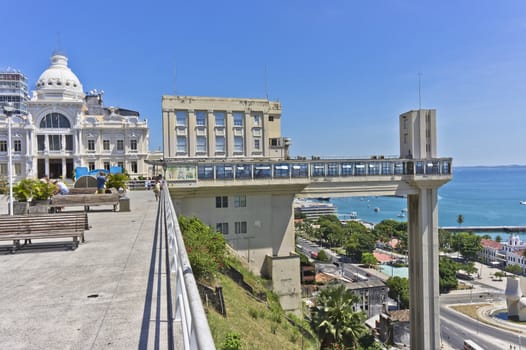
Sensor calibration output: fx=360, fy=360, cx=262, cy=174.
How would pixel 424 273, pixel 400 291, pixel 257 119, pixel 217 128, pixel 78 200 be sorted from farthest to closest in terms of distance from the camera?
pixel 400 291
pixel 257 119
pixel 217 128
pixel 424 273
pixel 78 200

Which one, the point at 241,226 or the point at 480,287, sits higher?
the point at 241,226

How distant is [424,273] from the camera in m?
26.8

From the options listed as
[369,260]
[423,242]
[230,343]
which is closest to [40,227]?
[230,343]

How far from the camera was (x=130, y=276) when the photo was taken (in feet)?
21.1

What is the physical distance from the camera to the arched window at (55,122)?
54.0m

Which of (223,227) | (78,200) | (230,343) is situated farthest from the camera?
(223,227)

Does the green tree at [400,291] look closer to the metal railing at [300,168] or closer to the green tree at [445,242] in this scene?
the metal railing at [300,168]

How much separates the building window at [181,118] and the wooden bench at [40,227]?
23137 millimetres

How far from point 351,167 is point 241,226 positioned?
926 cm

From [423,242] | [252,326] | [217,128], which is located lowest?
[423,242]

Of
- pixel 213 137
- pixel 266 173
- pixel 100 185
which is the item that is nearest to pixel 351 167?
pixel 266 173

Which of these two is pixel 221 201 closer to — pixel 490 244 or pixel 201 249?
pixel 201 249

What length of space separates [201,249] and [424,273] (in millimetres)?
21004

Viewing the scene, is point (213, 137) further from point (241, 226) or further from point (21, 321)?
point (21, 321)
